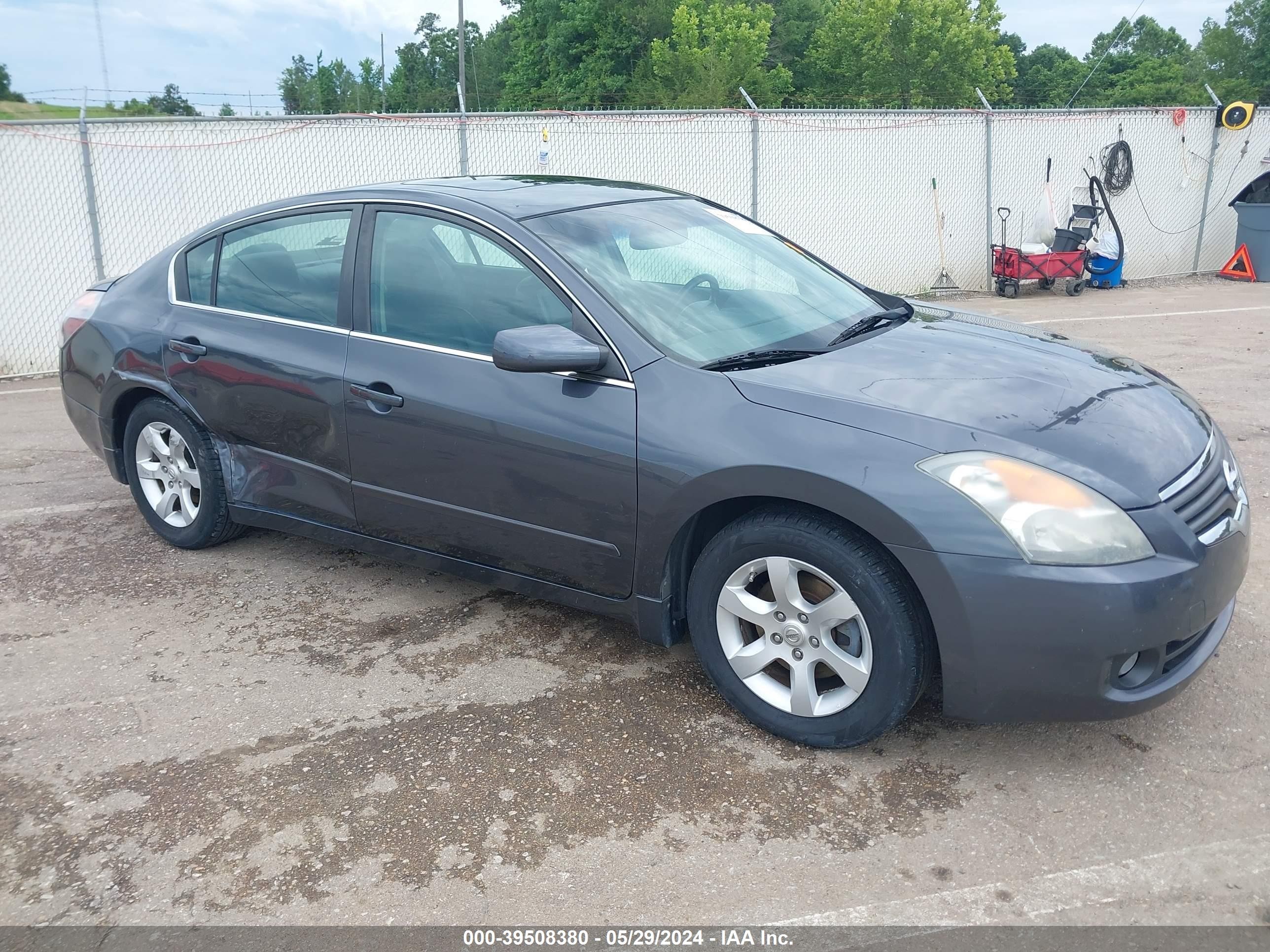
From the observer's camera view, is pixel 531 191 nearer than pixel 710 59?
Yes

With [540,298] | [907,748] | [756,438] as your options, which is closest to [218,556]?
[540,298]

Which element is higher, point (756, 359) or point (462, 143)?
point (462, 143)

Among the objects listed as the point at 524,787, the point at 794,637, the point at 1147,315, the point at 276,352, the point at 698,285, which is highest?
the point at 698,285

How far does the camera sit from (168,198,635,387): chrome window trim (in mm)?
3418

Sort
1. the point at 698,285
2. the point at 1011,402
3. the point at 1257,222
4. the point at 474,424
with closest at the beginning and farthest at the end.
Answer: the point at 1011,402 < the point at 474,424 < the point at 698,285 < the point at 1257,222

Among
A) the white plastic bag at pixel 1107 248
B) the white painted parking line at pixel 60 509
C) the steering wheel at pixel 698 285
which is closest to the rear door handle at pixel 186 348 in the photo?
the white painted parking line at pixel 60 509

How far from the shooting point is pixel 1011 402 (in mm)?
3119

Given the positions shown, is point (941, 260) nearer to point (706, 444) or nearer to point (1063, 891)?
point (706, 444)

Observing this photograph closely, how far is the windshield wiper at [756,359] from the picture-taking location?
3322 mm

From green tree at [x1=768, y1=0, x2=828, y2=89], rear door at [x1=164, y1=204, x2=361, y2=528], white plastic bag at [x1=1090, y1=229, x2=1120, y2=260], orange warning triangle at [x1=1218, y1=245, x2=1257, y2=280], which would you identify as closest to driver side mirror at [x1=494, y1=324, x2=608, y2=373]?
rear door at [x1=164, y1=204, x2=361, y2=528]

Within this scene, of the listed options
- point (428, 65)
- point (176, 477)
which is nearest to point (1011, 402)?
point (176, 477)

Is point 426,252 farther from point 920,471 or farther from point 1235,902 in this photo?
point 1235,902

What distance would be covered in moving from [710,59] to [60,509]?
56.8 m

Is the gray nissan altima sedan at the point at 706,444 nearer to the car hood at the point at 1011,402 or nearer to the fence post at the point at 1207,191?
the car hood at the point at 1011,402
